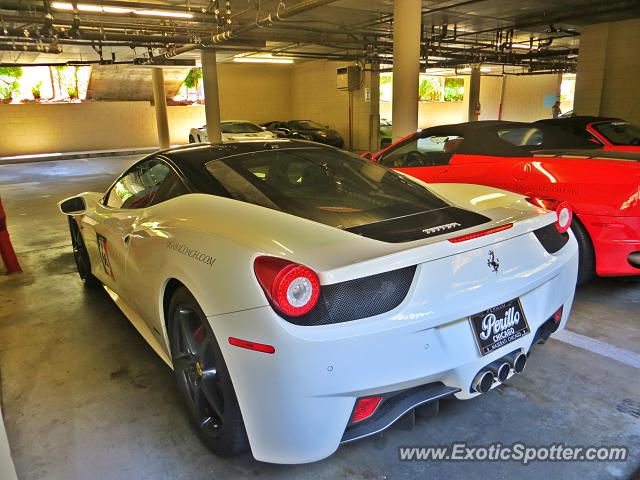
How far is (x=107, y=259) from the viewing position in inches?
124

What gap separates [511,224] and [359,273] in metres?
0.82

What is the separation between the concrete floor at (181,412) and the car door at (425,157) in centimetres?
171

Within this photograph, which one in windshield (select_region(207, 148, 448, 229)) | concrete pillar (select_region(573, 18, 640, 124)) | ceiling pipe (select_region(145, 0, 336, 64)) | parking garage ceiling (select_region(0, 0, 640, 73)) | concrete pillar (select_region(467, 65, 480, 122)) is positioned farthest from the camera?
concrete pillar (select_region(467, 65, 480, 122))

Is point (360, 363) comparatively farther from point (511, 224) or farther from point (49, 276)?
point (49, 276)

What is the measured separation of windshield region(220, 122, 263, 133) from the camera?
16.6 meters

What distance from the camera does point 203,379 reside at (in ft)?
6.62

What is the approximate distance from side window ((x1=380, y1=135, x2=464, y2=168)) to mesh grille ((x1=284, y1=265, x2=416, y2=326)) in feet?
10.6

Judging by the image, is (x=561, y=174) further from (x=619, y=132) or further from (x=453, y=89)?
(x=453, y=89)

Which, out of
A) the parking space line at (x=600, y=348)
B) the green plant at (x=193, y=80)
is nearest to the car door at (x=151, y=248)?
the parking space line at (x=600, y=348)

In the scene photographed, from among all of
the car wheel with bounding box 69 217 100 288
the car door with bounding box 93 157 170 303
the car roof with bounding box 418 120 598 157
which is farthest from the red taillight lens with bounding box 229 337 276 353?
the car roof with bounding box 418 120 598 157

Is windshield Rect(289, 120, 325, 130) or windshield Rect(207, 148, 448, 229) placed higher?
windshield Rect(207, 148, 448, 229)

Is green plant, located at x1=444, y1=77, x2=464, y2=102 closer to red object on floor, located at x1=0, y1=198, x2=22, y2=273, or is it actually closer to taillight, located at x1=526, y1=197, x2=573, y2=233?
red object on floor, located at x1=0, y1=198, x2=22, y2=273

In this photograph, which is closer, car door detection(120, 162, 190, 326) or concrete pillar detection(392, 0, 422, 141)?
car door detection(120, 162, 190, 326)

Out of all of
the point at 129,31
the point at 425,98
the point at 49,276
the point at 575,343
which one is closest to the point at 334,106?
the point at 129,31
